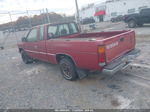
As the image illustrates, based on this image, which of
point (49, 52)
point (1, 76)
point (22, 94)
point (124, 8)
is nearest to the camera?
point (22, 94)

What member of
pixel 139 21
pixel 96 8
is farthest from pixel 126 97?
pixel 96 8

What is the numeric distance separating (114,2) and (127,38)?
40.1 meters

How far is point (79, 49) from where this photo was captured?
3631 mm

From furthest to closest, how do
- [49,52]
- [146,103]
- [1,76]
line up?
1. [1,76]
2. [49,52]
3. [146,103]

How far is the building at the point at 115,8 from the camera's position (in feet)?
115

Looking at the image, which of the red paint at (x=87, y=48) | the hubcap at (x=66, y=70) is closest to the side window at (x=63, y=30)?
the red paint at (x=87, y=48)

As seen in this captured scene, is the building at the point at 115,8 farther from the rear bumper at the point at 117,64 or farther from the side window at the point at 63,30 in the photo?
the rear bumper at the point at 117,64

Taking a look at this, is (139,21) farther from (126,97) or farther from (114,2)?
(114,2)

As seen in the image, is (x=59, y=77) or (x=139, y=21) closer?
(x=59, y=77)

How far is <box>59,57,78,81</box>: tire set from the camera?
13.9 ft

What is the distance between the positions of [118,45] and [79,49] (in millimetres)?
1064

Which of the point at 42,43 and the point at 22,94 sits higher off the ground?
the point at 42,43

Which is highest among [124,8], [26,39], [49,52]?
[124,8]

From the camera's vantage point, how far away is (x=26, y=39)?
6.26 m
